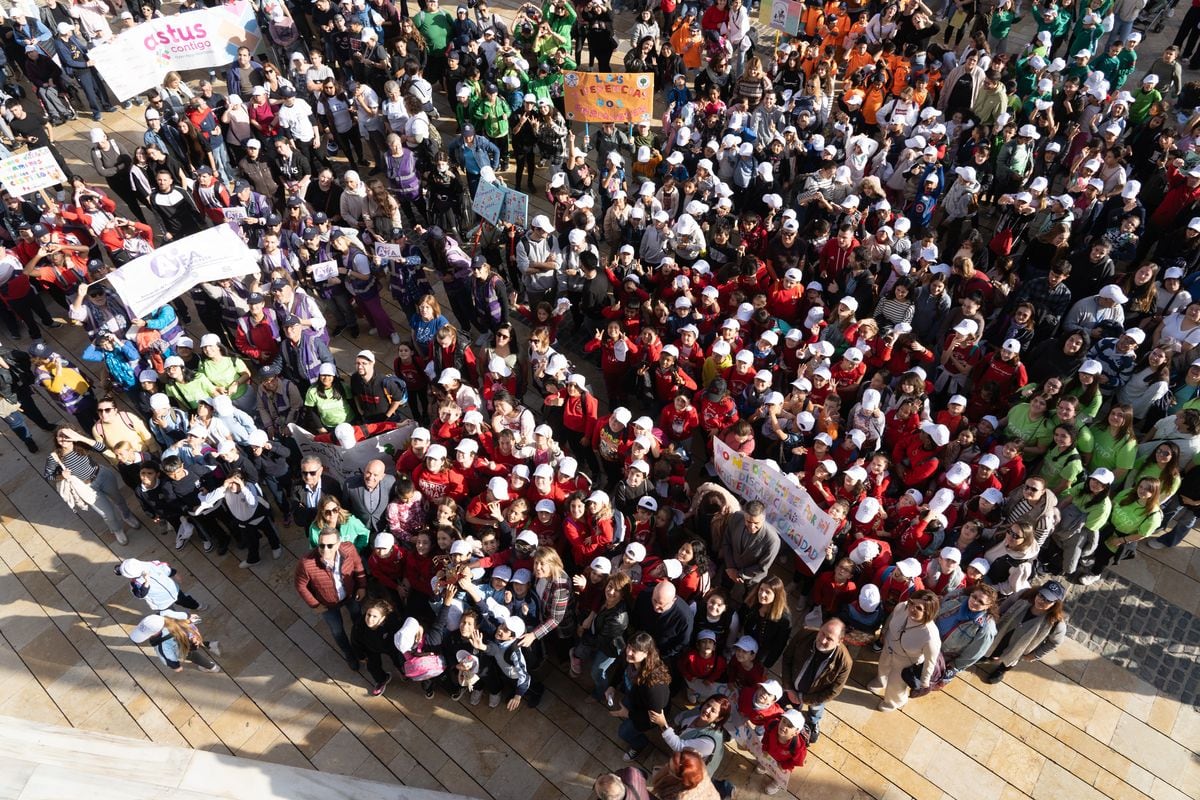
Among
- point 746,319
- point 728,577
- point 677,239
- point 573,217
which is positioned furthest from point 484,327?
point 728,577

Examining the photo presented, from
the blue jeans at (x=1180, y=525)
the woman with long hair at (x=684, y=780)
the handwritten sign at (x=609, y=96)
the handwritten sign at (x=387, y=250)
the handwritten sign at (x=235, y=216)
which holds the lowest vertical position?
the blue jeans at (x=1180, y=525)

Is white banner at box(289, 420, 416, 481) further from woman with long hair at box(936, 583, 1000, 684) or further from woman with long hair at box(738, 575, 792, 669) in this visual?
woman with long hair at box(936, 583, 1000, 684)

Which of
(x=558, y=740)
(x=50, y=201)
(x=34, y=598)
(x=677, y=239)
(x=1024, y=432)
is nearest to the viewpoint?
(x=558, y=740)

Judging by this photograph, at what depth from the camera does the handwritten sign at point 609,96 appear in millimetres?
12125

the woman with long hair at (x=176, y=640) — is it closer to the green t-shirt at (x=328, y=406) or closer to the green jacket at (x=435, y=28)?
the green t-shirt at (x=328, y=406)

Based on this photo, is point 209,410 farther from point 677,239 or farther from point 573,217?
point 677,239

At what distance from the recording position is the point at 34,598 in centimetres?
883

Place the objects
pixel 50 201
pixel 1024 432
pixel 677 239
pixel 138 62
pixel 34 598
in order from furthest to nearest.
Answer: pixel 138 62, pixel 50 201, pixel 677 239, pixel 34 598, pixel 1024 432

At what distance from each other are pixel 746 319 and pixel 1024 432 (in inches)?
124

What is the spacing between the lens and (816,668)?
6.63 m

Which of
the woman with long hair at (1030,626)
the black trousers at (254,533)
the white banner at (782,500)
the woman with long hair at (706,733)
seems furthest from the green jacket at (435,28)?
the woman with long hair at (1030,626)

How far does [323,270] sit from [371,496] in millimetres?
3759

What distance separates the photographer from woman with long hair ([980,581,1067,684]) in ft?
22.2

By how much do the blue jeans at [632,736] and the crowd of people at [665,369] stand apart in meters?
0.09
